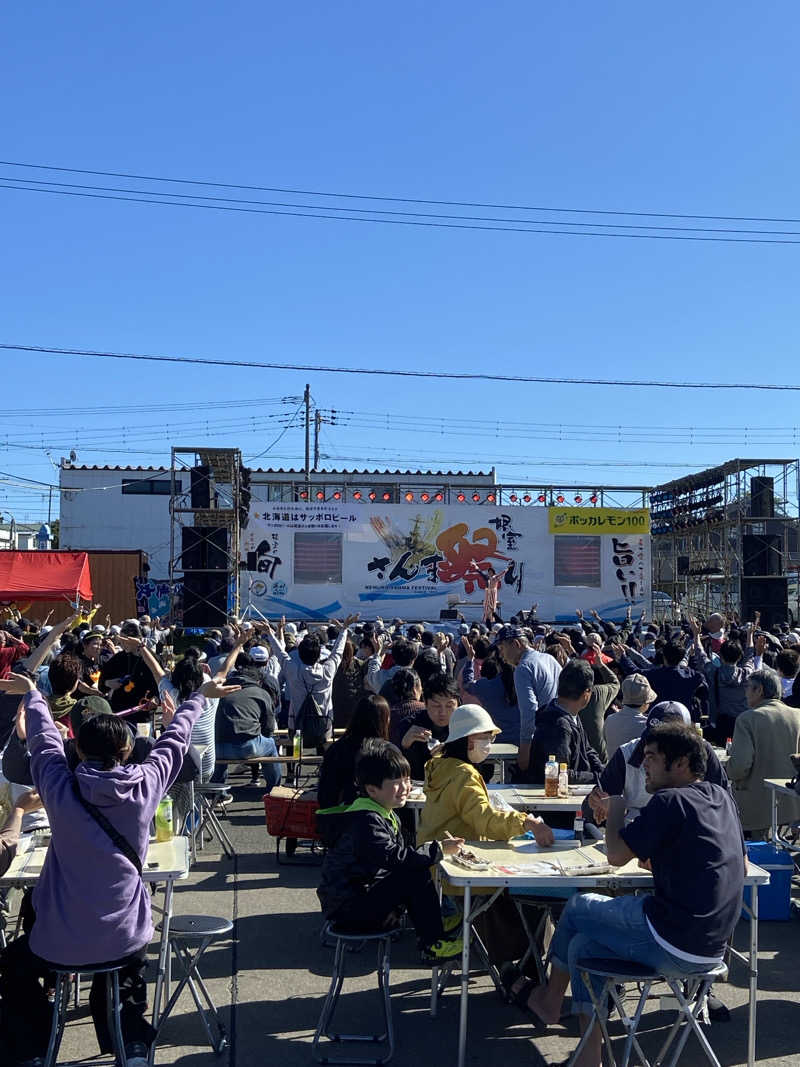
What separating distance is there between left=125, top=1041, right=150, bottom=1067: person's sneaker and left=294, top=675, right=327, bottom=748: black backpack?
Answer: 5.31 metres

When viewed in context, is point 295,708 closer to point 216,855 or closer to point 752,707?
point 216,855

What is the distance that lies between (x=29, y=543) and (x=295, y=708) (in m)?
54.7

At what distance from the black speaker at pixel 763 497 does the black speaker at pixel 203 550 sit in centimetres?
1326

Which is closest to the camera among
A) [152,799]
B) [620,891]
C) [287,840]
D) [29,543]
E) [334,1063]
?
[152,799]

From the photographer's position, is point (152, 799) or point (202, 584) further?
point (202, 584)

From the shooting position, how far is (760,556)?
2441 cm

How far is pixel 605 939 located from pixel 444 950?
2.96ft

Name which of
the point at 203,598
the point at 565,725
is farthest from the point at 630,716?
the point at 203,598

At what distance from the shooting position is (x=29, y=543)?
59.4 meters

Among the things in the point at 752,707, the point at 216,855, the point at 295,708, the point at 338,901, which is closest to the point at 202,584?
the point at 295,708

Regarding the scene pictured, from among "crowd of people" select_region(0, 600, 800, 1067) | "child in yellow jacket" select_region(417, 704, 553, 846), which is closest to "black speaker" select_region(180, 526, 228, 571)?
"crowd of people" select_region(0, 600, 800, 1067)

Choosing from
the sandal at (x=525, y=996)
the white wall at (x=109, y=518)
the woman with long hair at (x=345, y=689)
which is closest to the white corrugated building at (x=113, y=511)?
the white wall at (x=109, y=518)

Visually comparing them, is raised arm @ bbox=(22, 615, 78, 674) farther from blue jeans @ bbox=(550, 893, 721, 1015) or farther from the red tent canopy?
the red tent canopy

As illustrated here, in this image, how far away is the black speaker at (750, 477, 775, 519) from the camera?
2450cm
